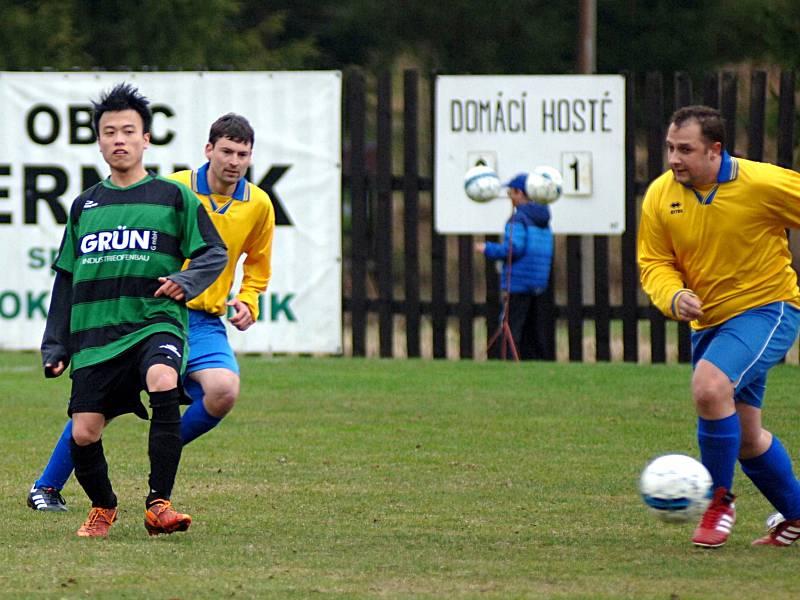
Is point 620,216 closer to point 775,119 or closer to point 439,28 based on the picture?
point 775,119

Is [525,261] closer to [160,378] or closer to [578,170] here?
[578,170]

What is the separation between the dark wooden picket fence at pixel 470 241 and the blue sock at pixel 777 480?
26.7ft

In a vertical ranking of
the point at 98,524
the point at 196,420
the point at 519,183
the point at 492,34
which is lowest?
the point at 98,524

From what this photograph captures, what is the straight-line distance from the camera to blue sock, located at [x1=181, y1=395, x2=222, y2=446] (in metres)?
7.83

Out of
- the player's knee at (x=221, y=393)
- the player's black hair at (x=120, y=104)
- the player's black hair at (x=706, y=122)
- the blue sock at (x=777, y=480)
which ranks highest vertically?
the player's black hair at (x=120, y=104)

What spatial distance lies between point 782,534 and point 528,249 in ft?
27.1

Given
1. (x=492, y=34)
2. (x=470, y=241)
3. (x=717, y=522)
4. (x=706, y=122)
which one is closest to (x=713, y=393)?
(x=717, y=522)

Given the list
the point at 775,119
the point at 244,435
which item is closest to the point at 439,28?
the point at 775,119

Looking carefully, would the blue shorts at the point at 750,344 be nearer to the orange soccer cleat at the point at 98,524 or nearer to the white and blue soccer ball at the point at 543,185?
the orange soccer cleat at the point at 98,524

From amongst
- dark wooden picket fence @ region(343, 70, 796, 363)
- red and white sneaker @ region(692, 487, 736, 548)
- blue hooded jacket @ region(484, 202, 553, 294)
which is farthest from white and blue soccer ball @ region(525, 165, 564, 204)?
red and white sneaker @ region(692, 487, 736, 548)

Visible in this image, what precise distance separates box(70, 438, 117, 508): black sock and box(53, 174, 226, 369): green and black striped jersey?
1.10 feet

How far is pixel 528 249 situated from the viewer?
1523cm

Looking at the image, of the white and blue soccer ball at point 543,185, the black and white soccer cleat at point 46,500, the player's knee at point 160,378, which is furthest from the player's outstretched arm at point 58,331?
the white and blue soccer ball at point 543,185

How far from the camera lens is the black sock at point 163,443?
23.0 ft
